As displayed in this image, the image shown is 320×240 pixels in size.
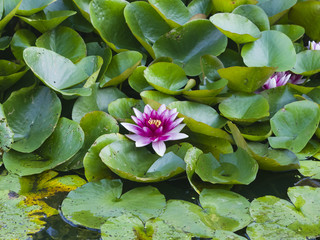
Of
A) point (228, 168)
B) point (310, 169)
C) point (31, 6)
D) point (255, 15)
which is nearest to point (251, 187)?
point (228, 168)

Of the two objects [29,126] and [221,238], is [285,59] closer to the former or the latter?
[221,238]

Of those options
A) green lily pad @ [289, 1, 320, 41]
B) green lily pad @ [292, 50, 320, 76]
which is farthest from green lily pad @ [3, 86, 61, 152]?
green lily pad @ [289, 1, 320, 41]

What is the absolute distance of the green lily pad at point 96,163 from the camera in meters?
1.64

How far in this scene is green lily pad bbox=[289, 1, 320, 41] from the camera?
237cm

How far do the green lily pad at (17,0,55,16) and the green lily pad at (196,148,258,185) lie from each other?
1078 millimetres

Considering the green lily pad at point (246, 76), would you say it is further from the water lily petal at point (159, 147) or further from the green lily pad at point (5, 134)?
the green lily pad at point (5, 134)

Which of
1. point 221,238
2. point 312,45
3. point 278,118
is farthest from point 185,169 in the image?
point 312,45

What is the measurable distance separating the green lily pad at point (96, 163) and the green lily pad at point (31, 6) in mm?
757

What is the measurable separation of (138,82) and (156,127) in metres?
0.37

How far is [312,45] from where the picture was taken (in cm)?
221

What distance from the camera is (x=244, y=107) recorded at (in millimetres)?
1893

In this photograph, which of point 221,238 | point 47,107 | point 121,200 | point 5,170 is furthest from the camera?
point 47,107

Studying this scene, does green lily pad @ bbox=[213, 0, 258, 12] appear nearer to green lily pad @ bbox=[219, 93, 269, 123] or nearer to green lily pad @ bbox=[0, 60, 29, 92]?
green lily pad @ bbox=[219, 93, 269, 123]

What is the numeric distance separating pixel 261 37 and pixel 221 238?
1137 mm
